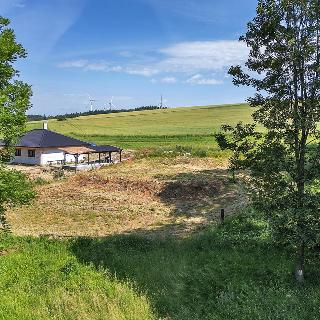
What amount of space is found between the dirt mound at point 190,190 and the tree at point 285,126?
19.4m

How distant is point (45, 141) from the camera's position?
6088 centimetres

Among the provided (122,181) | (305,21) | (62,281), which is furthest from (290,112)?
(122,181)

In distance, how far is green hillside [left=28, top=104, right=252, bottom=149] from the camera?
8062 centimetres

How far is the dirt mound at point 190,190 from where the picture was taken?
1341 inches

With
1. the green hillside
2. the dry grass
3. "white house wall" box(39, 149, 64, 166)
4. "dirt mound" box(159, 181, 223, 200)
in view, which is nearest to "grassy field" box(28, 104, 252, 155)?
the green hillside

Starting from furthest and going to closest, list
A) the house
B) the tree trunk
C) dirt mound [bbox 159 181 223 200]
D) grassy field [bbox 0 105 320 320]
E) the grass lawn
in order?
the house < dirt mound [bbox 159 181 223 200] < the tree trunk < grassy field [bbox 0 105 320 320] < the grass lawn

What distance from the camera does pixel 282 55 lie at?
44.5ft

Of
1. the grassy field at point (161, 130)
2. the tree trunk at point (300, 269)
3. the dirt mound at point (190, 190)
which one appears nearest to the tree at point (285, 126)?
the tree trunk at point (300, 269)

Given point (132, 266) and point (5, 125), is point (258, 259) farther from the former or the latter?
point (5, 125)

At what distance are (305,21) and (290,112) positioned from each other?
292cm

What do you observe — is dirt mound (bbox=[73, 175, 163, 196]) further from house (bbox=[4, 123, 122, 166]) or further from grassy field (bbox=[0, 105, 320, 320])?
house (bbox=[4, 123, 122, 166])

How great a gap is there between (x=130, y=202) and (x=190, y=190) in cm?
528

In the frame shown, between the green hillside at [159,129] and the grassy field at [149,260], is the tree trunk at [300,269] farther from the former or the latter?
the green hillside at [159,129]

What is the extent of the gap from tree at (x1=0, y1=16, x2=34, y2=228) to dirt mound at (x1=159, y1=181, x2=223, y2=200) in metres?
18.6
